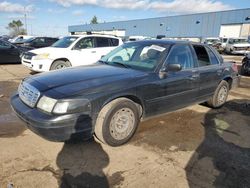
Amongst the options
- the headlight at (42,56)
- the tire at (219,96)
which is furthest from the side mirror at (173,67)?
the headlight at (42,56)

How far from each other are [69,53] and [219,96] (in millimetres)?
5828

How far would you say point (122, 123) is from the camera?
13.0 feet

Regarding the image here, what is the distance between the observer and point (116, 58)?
16.8 ft

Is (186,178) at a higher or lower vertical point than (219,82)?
lower

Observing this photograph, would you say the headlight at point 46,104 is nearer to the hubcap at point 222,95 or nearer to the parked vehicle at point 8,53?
the hubcap at point 222,95

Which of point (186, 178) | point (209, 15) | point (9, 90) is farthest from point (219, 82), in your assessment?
point (209, 15)

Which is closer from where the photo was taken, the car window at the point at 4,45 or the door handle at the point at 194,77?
the door handle at the point at 194,77

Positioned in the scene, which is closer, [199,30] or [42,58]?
[42,58]

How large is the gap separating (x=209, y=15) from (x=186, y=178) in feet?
162

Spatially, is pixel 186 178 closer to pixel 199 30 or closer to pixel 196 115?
pixel 196 115

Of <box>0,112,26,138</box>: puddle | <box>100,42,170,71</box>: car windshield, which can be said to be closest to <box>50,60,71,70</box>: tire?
<box>0,112,26,138</box>: puddle

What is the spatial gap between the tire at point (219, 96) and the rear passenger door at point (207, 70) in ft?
0.67

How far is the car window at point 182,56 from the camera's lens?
4.71 metres

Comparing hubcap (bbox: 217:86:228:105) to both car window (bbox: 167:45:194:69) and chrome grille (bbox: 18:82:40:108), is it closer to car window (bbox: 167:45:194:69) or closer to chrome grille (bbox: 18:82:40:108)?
car window (bbox: 167:45:194:69)
